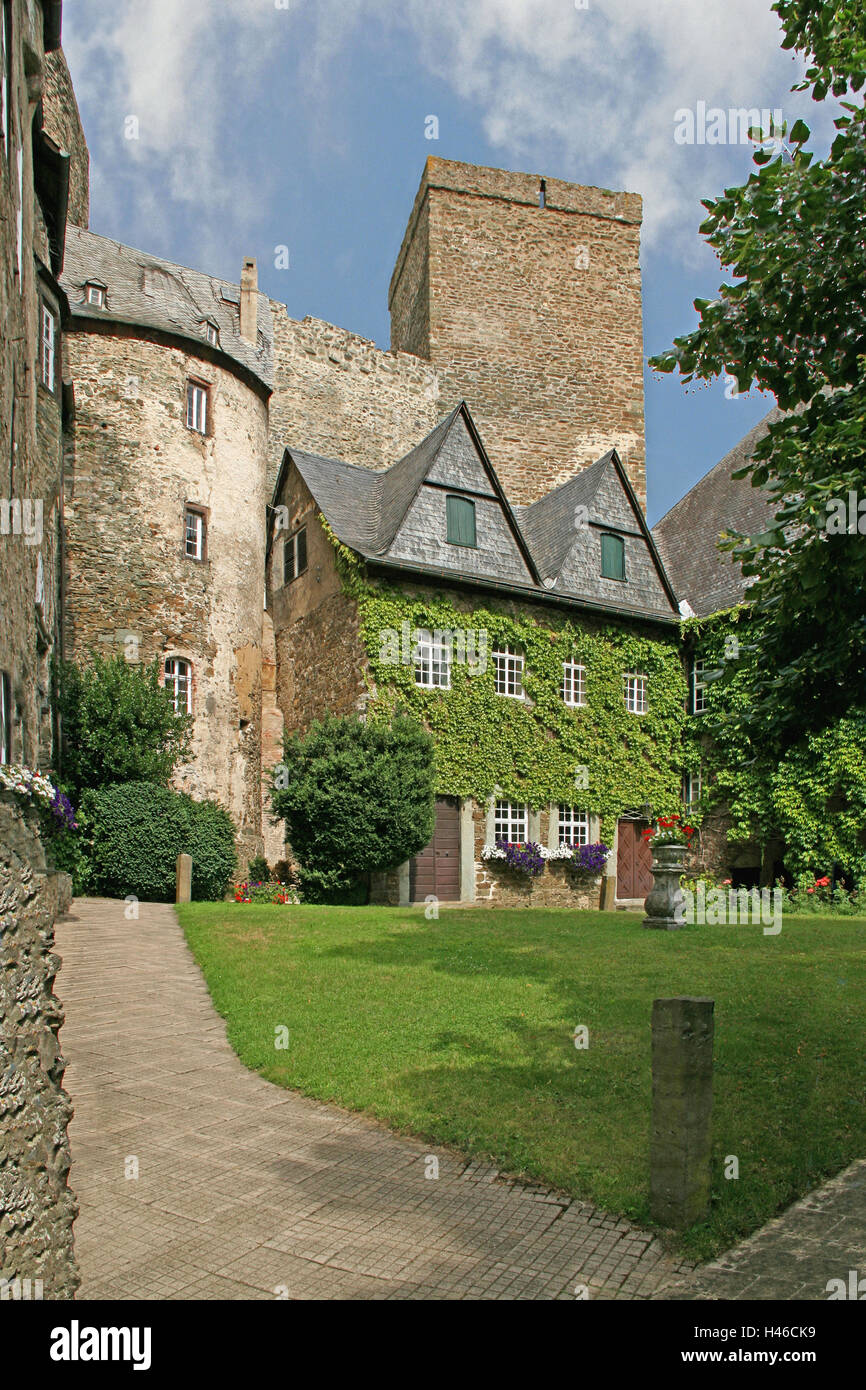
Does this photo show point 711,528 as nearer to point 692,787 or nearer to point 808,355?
point 692,787

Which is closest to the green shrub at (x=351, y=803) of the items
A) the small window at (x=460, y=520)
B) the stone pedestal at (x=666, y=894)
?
the stone pedestal at (x=666, y=894)

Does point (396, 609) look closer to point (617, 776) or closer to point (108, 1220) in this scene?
point (617, 776)

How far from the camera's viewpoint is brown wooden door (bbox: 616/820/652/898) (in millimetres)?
23234

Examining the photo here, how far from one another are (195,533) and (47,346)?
248 inches

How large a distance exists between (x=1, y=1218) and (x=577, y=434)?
1332 inches

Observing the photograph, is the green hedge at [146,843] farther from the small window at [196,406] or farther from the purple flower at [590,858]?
the small window at [196,406]

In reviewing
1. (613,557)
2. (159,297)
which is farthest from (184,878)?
(159,297)

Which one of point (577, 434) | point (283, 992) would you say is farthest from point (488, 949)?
point (577, 434)

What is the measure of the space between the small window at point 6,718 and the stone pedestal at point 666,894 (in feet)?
29.2

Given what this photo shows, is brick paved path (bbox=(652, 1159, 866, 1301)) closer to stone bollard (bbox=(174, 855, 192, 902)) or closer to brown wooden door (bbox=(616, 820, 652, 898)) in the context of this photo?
stone bollard (bbox=(174, 855, 192, 902))

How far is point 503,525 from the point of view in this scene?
74.6 ft

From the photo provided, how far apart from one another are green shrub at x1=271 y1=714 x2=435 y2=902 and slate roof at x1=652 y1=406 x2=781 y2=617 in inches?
408

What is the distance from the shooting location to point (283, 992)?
9.27 m

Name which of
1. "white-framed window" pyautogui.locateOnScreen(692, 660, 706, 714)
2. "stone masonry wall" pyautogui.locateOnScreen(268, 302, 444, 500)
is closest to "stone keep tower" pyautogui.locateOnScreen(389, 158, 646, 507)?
"stone masonry wall" pyautogui.locateOnScreen(268, 302, 444, 500)
